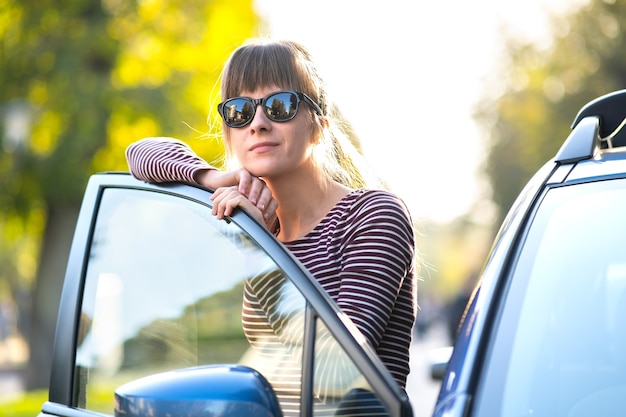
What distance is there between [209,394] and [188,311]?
0.58 meters

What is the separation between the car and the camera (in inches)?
82.5

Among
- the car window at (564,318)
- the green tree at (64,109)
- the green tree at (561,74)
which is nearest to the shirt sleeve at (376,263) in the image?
the car window at (564,318)

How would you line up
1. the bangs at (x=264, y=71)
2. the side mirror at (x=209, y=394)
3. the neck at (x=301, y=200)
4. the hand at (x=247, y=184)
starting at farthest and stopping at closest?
the neck at (x=301, y=200), the bangs at (x=264, y=71), the hand at (x=247, y=184), the side mirror at (x=209, y=394)

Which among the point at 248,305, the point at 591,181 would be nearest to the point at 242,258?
the point at 248,305

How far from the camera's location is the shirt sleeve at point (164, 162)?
2.60 m

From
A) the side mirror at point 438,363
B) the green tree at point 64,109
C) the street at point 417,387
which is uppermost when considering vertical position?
the green tree at point 64,109

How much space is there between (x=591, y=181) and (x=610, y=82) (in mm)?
24288

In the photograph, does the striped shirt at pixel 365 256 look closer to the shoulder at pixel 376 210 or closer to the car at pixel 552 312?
the shoulder at pixel 376 210

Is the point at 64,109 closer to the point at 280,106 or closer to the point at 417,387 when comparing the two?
the point at 417,387

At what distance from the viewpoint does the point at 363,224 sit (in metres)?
2.54

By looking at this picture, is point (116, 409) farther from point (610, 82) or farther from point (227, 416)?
point (610, 82)

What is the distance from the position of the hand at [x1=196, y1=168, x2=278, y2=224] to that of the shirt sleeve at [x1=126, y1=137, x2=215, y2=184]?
0.10ft

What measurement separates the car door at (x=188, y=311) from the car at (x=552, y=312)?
0.25m

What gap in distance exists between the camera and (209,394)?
197 centimetres
